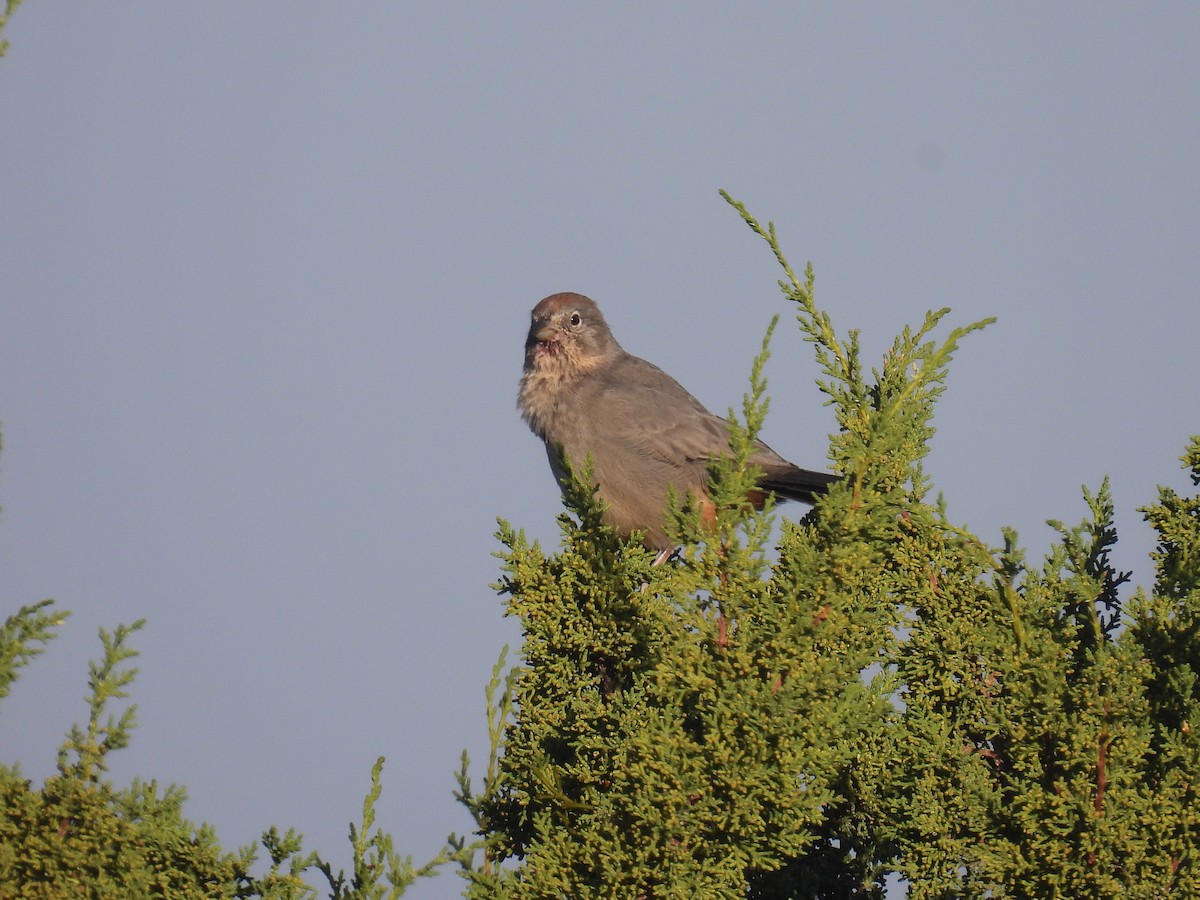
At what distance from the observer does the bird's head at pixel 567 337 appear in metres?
6.84

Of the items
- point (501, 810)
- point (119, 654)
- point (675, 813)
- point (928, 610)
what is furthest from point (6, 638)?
point (928, 610)

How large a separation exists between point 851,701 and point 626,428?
3420 millimetres

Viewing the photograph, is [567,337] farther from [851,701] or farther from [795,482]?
[851,701]

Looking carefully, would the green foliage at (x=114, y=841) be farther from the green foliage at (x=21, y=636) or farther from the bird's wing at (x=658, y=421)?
the bird's wing at (x=658, y=421)

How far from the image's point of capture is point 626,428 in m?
6.36

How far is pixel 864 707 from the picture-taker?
3.16m

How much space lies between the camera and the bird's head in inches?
269

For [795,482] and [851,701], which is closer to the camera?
[851,701]

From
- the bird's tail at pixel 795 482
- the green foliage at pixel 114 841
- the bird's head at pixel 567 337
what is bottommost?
the green foliage at pixel 114 841

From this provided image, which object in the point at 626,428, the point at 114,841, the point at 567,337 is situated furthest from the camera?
the point at 567,337

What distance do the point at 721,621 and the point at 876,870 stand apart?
1.37 m

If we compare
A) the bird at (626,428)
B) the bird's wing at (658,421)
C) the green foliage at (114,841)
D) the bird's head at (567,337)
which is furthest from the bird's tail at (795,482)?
the green foliage at (114,841)

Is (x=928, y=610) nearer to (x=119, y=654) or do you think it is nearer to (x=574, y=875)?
(x=574, y=875)

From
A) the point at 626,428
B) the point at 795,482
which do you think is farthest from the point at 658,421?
the point at 795,482
